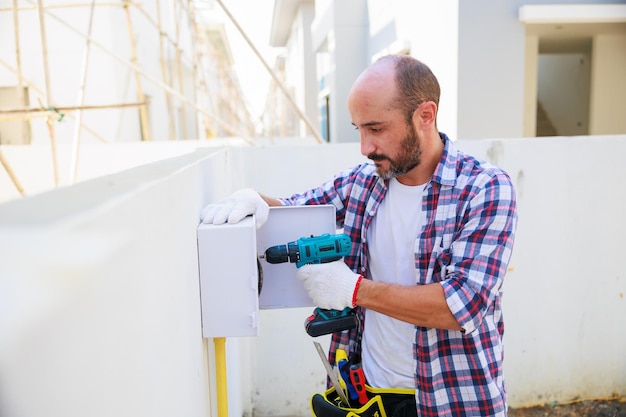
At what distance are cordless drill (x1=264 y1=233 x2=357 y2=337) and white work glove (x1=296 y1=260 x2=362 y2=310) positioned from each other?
2cm

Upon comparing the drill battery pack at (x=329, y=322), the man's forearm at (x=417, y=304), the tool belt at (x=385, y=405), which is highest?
the man's forearm at (x=417, y=304)

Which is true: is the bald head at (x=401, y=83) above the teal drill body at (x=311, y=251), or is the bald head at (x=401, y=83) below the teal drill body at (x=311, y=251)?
above

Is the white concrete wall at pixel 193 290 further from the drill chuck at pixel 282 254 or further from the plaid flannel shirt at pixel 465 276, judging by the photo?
the plaid flannel shirt at pixel 465 276

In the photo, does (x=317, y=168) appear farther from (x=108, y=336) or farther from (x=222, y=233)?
(x=108, y=336)

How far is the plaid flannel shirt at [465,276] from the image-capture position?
1396 millimetres

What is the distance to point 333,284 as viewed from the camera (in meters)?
1.47

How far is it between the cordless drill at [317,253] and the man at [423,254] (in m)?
0.03

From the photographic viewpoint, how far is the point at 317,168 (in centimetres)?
304

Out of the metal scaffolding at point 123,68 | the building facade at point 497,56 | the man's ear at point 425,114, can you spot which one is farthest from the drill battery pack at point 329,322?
the building facade at point 497,56

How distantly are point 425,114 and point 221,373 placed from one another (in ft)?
3.32

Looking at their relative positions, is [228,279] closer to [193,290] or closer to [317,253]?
[193,290]

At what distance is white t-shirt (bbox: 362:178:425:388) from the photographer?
1.61 m

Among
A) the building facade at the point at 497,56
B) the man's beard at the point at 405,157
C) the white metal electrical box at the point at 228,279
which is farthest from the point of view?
the building facade at the point at 497,56

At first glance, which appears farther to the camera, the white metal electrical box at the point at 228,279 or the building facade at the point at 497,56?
the building facade at the point at 497,56
